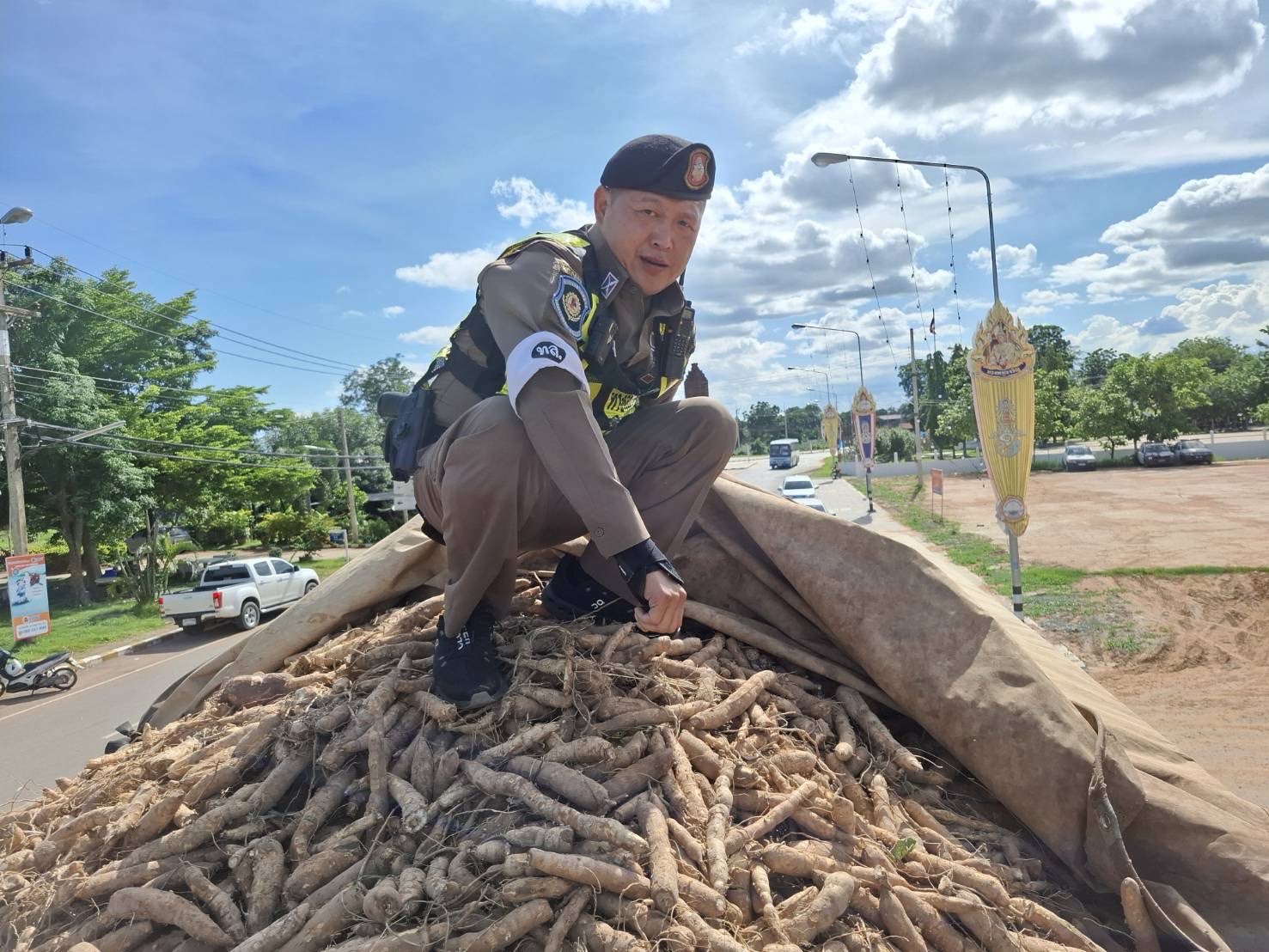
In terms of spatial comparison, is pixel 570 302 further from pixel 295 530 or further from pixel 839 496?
pixel 839 496

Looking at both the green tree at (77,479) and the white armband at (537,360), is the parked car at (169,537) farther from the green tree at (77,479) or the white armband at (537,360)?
the white armband at (537,360)

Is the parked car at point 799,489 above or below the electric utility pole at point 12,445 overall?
below

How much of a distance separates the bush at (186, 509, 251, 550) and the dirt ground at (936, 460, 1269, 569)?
25.9m

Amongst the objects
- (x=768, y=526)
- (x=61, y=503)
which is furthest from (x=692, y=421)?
(x=61, y=503)

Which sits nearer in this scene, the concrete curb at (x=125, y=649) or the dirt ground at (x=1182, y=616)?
the dirt ground at (x=1182, y=616)

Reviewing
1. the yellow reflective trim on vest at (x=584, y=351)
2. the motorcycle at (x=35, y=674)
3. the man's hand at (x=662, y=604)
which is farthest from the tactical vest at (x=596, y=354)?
the motorcycle at (x=35, y=674)

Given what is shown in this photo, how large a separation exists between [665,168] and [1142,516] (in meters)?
23.2

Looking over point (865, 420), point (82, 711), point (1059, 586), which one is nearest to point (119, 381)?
point (82, 711)

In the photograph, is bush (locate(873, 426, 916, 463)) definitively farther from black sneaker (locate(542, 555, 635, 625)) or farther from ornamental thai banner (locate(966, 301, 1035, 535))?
black sneaker (locate(542, 555, 635, 625))

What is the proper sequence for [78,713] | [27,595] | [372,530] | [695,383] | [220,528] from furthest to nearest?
[372,530], [220,528], [27,595], [78,713], [695,383]

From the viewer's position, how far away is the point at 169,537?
30.6 meters

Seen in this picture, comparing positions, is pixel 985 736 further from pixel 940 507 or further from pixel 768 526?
pixel 940 507

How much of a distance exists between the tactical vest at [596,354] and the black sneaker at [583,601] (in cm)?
49

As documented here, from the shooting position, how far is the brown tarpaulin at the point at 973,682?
1.86 m
